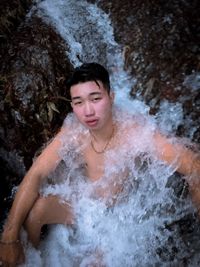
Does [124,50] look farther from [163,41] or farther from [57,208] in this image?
[57,208]

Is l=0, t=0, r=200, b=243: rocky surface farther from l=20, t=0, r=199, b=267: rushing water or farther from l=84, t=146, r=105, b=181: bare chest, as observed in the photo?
l=84, t=146, r=105, b=181: bare chest

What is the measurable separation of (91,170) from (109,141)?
0.37m

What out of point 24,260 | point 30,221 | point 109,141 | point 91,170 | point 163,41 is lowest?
point 24,260

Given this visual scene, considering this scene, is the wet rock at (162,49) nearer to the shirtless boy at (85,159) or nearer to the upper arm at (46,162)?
the shirtless boy at (85,159)

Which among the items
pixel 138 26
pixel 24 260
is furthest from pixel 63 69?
pixel 24 260

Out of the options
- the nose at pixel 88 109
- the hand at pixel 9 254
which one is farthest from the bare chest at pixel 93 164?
the hand at pixel 9 254

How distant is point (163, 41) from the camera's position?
5.20 meters

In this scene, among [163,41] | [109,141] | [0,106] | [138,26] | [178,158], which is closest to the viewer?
[178,158]

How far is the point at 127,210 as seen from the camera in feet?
13.5

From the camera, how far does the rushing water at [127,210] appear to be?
3859 millimetres

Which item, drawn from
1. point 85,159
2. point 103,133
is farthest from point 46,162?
point 103,133

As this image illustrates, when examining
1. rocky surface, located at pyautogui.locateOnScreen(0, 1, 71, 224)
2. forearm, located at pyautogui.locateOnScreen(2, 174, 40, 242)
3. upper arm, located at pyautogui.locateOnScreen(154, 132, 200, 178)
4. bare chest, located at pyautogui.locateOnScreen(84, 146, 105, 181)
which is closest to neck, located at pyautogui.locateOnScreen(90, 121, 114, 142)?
bare chest, located at pyautogui.locateOnScreen(84, 146, 105, 181)

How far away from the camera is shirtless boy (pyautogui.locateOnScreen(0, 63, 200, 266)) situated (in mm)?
3375

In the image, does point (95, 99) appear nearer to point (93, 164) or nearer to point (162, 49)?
point (93, 164)
